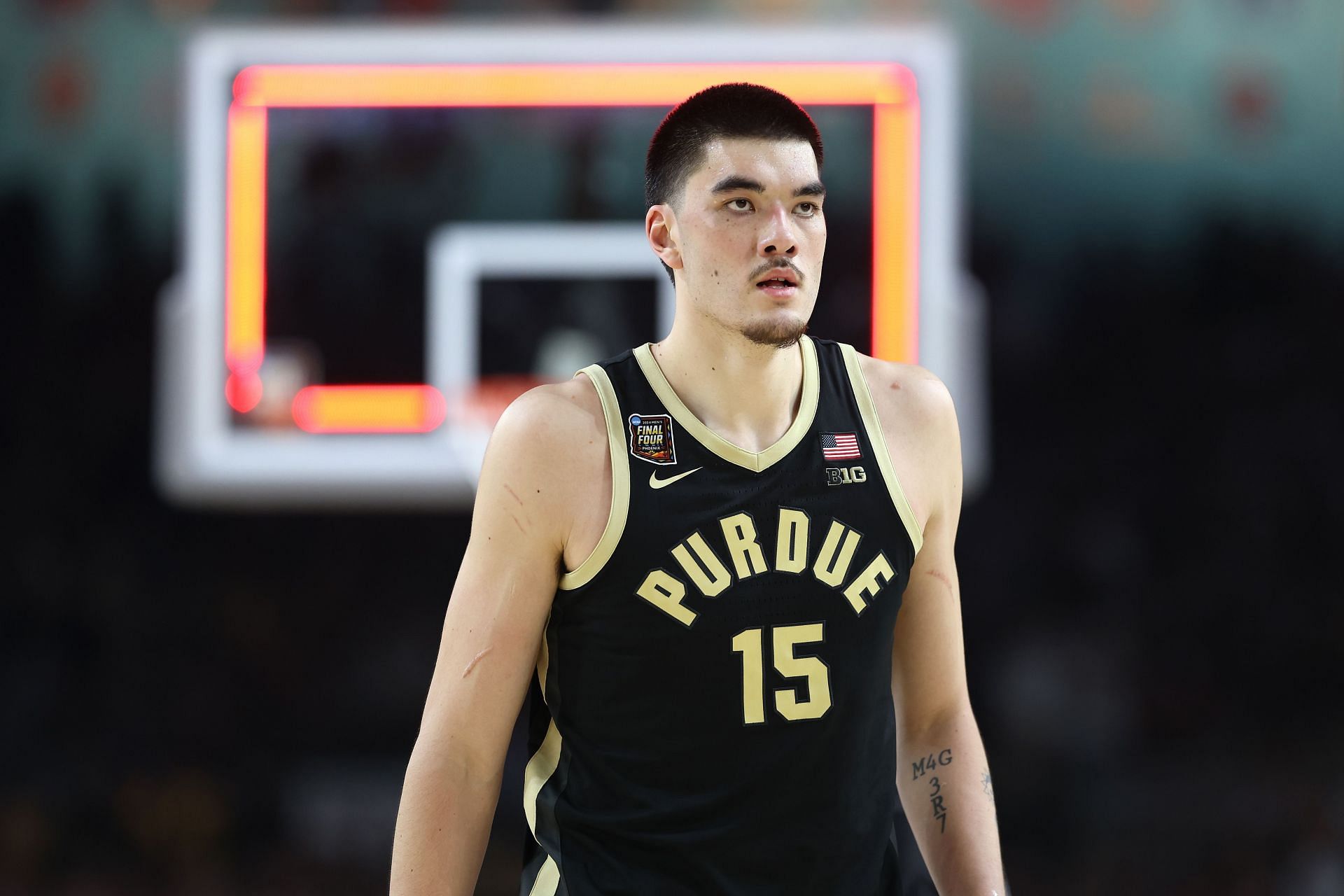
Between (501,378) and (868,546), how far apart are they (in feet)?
8.10

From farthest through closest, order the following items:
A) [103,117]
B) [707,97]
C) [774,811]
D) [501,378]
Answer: [103,117]
[501,378]
[707,97]
[774,811]

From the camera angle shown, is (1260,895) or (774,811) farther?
(1260,895)

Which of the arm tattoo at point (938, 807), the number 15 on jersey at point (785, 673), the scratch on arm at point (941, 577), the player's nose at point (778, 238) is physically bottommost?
the arm tattoo at point (938, 807)

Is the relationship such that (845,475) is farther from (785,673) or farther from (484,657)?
(484,657)

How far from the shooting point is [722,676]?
154cm

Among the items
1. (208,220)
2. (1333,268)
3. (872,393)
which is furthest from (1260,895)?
(208,220)

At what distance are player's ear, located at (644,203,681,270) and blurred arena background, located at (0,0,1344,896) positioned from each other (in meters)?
2.36

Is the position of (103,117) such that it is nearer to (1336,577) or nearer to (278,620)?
(278,620)

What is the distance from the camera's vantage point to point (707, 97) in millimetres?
1642

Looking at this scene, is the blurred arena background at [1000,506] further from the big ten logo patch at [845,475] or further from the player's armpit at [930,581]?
the big ten logo patch at [845,475]

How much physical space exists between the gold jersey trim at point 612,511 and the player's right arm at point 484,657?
2 centimetres

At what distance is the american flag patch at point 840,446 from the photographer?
165 centimetres

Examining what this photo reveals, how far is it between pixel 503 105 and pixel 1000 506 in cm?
206

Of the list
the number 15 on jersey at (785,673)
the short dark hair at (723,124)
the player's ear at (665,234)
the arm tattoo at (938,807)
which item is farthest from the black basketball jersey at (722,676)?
the short dark hair at (723,124)
